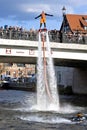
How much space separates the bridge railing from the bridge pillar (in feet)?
77.1

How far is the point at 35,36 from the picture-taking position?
45281 mm

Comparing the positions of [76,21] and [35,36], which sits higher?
[76,21]

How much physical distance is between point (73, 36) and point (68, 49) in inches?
74.3

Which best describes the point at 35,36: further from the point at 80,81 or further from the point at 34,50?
the point at 80,81

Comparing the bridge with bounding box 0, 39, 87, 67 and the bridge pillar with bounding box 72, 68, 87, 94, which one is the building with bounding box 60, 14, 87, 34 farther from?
the bridge with bounding box 0, 39, 87, 67

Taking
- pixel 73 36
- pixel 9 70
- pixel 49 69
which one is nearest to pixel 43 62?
pixel 49 69

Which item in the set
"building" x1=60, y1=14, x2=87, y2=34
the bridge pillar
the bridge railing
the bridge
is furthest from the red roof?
the bridge

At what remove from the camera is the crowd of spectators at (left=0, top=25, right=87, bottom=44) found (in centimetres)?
4434

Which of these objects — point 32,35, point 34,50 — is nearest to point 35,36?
point 32,35

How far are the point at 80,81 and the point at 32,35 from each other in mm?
28688

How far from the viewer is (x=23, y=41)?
44188 mm

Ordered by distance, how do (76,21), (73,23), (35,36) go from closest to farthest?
(35,36) < (73,23) < (76,21)

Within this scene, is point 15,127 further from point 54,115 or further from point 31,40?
point 31,40

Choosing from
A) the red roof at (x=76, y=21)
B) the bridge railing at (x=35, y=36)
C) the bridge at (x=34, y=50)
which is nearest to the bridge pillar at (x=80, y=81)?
the bridge railing at (x=35, y=36)
